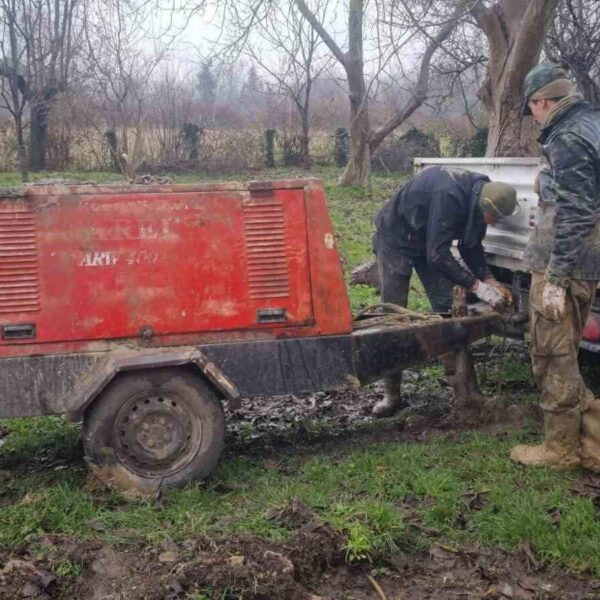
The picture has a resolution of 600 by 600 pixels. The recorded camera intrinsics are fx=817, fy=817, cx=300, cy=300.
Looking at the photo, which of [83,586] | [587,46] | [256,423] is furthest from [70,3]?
[83,586]

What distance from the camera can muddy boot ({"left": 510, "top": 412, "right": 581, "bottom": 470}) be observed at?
Answer: 482 centimetres

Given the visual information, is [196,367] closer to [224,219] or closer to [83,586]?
[224,219]

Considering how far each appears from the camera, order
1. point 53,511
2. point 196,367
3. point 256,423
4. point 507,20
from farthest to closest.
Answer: point 507,20, point 256,423, point 196,367, point 53,511

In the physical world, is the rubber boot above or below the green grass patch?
above

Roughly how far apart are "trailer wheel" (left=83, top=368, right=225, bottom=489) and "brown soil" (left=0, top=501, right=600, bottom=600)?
74cm

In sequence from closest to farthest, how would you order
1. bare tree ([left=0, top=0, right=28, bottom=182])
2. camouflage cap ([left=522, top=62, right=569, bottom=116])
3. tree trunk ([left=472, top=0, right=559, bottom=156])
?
camouflage cap ([left=522, top=62, right=569, bottom=116]) < tree trunk ([left=472, top=0, right=559, bottom=156]) < bare tree ([left=0, top=0, right=28, bottom=182])

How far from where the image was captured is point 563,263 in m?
4.58

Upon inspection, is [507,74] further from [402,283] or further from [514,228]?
[402,283]

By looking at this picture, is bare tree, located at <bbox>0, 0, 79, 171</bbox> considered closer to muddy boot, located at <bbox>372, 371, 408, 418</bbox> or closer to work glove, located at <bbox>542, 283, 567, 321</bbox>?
muddy boot, located at <bbox>372, 371, 408, 418</bbox>

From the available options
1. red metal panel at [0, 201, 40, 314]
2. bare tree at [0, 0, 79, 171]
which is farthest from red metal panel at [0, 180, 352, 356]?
bare tree at [0, 0, 79, 171]

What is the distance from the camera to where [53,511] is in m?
4.27

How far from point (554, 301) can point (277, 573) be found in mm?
2237

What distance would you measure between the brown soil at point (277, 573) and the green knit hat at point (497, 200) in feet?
8.25

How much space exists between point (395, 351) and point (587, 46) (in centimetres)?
861
